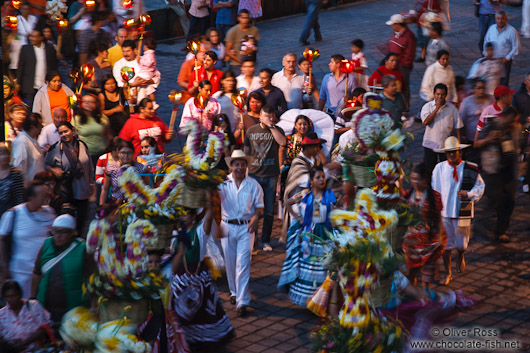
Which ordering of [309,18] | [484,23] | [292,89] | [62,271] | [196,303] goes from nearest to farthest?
[62,271]
[196,303]
[292,89]
[484,23]
[309,18]

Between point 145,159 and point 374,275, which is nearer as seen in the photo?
point 374,275

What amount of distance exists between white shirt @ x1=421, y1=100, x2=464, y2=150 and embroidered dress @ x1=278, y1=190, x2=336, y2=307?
3.40m

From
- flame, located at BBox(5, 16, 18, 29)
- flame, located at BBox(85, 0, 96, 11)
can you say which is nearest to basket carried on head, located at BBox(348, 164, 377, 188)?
flame, located at BBox(5, 16, 18, 29)

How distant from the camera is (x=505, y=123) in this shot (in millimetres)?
11703

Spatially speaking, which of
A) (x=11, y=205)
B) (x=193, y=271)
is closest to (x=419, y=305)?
(x=193, y=271)

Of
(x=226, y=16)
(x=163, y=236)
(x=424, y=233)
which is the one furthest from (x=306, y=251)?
(x=226, y=16)

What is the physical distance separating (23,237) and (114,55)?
6.69 m

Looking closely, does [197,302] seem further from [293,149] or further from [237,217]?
[293,149]

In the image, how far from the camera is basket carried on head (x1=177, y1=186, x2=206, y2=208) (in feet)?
25.7

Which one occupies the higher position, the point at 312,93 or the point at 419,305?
the point at 312,93

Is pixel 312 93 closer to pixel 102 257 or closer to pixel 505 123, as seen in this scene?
pixel 505 123

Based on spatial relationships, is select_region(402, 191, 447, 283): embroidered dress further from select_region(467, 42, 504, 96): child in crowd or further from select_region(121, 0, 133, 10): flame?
select_region(121, 0, 133, 10): flame

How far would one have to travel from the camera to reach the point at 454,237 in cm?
1078

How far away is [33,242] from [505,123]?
6434 millimetres
